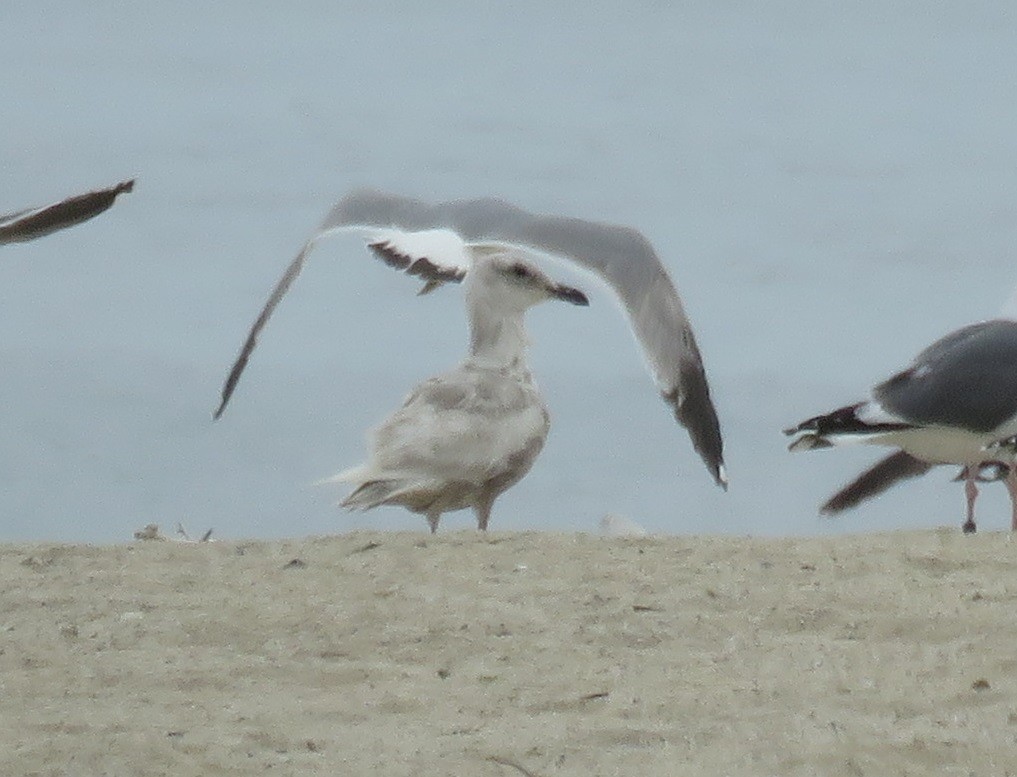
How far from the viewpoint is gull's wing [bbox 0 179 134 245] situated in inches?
138

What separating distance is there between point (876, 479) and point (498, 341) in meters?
2.36

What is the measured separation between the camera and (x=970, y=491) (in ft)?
26.2

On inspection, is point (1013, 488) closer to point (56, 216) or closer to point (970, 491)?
point (970, 491)

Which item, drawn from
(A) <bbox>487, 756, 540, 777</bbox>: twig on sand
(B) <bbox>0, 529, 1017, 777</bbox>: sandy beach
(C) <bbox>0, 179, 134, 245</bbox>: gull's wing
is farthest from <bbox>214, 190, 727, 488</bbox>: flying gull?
(C) <bbox>0, 179, 134, 245</bbox>: gull's wing

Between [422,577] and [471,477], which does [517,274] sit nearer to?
[471,477]

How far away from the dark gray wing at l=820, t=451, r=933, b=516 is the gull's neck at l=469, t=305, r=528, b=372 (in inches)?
86.4

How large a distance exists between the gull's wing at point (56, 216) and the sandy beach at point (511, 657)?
118 cm

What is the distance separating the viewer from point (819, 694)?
15.1 feet

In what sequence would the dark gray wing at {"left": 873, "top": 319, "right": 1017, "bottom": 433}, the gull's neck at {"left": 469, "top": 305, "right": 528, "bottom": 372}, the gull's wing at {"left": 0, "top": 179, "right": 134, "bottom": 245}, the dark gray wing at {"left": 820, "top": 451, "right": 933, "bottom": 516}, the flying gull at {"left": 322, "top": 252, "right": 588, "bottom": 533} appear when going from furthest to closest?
the dark gray wing at {"left": 820, "top": 451, "right": 933, "bottom": 516} → the dark gray wing at {"left": 873, "top": 319, "right": 1017, "bottom": 433} → the gull's neck at {"left": 469, "top": 305, "right": 528, "bottom": 372} → the flying gull at {"left": 322, "top": 252, "right": 588, "bottom": 533} → the gull's wing at {"left": 0, "top": 179, "right": 134, "bottom": 245}

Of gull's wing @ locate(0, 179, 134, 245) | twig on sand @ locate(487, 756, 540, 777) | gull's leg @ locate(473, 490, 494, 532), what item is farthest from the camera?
gull's leg @ locate(473, 490, 494, 532)

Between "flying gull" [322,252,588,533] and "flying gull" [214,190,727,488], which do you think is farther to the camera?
"flying gull" [214,190,727,488]

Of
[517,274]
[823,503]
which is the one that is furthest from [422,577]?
[823,503]

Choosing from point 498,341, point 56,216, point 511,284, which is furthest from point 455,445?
point 56,216

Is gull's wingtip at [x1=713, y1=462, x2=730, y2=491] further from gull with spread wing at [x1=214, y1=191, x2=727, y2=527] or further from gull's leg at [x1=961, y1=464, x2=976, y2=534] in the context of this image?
gull's leg at [x1=961, y1=464, x2=976, y2=534]
